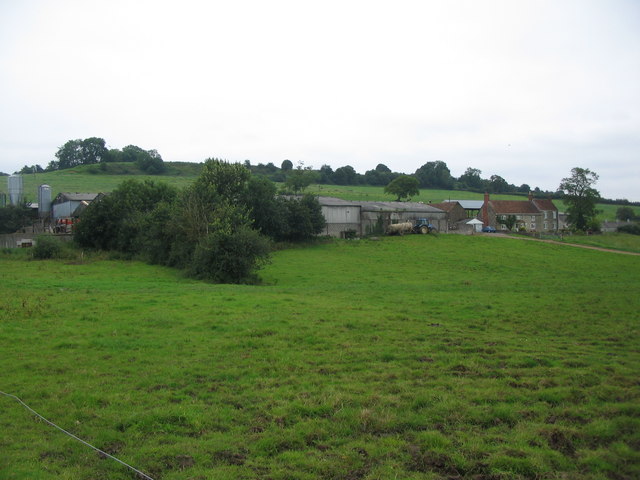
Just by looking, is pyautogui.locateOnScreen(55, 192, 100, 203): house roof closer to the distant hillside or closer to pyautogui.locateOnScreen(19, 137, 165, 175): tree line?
the distant hillside

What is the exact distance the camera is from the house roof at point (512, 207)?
91.7 m

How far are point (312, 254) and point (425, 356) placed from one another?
34417mm

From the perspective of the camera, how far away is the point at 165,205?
4212cm

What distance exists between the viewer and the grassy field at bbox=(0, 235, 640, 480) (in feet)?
21.9

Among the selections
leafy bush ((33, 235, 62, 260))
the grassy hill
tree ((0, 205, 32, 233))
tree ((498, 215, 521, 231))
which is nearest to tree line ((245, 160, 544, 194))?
the grassy hill

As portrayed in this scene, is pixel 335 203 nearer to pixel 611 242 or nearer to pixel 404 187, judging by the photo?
pixel 611 242

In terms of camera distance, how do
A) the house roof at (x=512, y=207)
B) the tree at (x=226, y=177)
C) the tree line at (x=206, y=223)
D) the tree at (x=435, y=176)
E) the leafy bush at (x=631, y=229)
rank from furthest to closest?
the tree at (x=435, y=176)
the house roof at (x=512, y=207)
the leafy bush at (x=631, y=229)
the tree at (x=226, y=177)
the tree line at (x=206, y=223)

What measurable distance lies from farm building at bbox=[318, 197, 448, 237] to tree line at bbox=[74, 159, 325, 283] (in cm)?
650

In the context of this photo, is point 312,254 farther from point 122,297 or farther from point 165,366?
point 165,366

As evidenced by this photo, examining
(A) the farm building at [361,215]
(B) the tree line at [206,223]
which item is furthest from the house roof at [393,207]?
(B) the tree line at [206,223]

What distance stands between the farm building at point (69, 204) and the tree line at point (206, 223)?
1219 centimetres

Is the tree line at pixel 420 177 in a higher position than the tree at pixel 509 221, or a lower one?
higher

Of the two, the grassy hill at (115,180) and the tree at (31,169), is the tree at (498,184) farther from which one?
the tree at (31,169)

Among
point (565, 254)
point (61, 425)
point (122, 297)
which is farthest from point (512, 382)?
point (565, 254)
